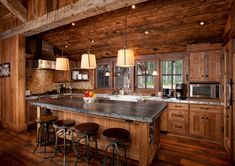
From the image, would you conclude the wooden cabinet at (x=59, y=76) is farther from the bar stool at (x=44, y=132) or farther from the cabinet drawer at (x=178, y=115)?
the cabinet drawer at (x=178, y=115)

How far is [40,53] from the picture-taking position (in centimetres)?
515

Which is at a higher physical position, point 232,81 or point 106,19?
point 106,19

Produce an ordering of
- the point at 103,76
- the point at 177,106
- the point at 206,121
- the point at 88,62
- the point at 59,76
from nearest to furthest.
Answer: the point at 88,62 → the point at 206,121 → the point at 177,106 → the point at 59,76 → the point at 103,76

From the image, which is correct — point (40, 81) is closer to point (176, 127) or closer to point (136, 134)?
point (136, 134)

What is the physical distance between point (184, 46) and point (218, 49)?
84 centimetres

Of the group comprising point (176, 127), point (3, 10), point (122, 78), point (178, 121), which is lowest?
point (176, 127)

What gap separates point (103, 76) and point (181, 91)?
3.07 metres

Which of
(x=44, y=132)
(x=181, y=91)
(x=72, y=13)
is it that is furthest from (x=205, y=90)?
(x=44, y=132)

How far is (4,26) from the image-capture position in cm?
486

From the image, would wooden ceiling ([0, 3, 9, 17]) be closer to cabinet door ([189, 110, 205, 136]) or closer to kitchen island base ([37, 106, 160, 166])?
kitchen island base ([37, 106, 160, 166])

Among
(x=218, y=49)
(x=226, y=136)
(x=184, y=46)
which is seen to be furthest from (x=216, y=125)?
(x=184, y=46)

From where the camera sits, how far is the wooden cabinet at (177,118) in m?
3.91

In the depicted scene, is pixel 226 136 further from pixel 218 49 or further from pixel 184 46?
pixel 184 46

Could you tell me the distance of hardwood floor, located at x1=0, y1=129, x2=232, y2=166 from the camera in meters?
2.70
